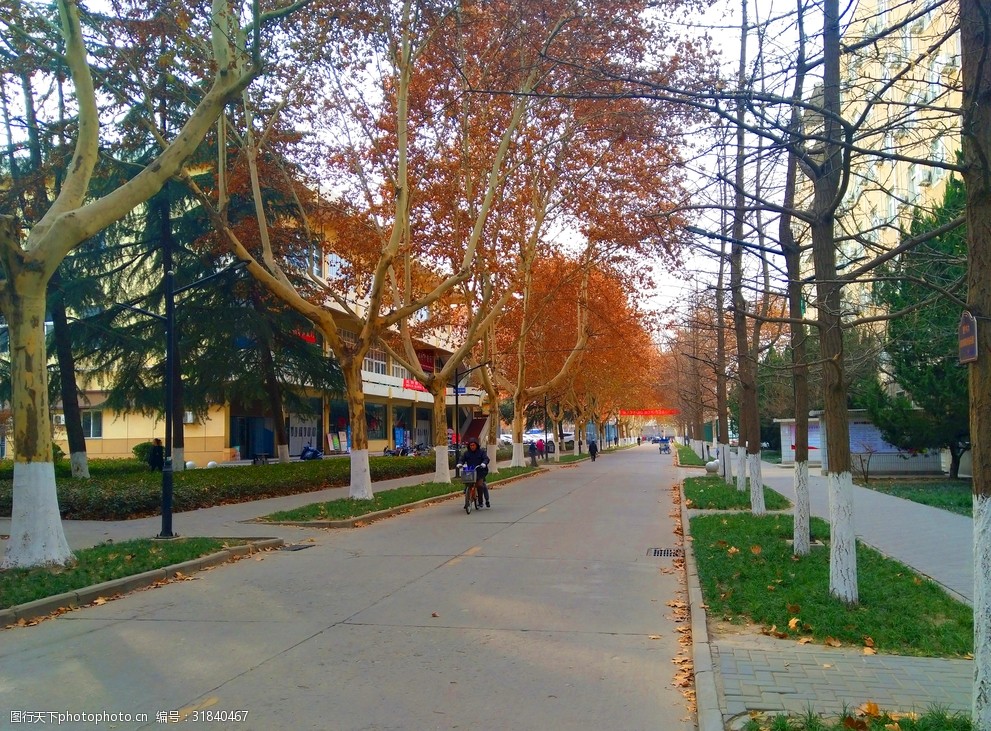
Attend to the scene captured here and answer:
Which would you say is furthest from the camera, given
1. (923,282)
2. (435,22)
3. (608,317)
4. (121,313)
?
(608,317)

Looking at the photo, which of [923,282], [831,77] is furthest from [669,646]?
[831,77]

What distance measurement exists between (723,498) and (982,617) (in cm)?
1580

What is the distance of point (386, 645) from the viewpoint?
289 inches

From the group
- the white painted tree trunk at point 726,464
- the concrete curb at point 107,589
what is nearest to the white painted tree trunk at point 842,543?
the concrete curb at point 107,589

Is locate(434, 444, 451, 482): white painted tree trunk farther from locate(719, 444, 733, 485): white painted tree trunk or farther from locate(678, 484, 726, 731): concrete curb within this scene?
locate(678, 484, 726, 731): concrete curb

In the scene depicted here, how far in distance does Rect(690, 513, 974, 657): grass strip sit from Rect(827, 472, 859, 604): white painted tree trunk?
0.43ft

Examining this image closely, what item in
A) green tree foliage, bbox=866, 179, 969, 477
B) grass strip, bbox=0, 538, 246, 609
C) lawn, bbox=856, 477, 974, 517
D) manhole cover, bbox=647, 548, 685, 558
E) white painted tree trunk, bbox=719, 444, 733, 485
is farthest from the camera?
white painted tree trunk, bbox=719, 444, 733, 485

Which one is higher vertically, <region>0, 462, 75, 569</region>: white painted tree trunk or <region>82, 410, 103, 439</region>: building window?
<region>82, 410, 103, 439</region>: building window

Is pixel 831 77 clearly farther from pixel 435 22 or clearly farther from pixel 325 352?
pixel 325 352

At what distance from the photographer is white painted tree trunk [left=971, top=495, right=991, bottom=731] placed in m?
4.57

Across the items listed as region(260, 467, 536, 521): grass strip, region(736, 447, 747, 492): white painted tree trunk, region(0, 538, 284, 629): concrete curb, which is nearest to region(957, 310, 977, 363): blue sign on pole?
region(0, 538, 284, 629): concrete curb

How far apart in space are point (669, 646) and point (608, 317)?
33.2m

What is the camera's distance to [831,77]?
8984 mm

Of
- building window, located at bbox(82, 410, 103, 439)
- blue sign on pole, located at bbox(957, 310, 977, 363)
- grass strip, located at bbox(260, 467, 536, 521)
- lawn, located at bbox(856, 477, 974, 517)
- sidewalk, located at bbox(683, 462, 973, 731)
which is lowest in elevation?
lawn, located at bbox(856, 477, 974, 517)
